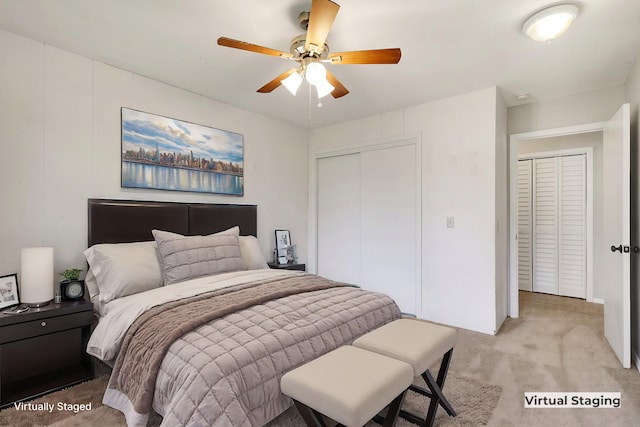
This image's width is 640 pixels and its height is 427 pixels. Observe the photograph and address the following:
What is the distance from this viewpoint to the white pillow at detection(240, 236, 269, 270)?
10.7 ft

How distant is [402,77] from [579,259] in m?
3.81

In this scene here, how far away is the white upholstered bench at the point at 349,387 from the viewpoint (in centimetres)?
125

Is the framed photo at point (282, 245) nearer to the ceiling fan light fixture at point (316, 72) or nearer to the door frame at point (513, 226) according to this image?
the ceiling fan light fixture at point (316, 72)

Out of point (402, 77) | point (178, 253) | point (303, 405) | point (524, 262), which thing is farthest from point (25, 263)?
point (524, 262)

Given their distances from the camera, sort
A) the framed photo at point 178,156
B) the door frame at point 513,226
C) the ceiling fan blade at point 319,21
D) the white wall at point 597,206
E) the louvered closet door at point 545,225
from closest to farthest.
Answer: the ceiling fan blade at point 319,21, the framed photo at point 178,156, the door frame at point 513,226, the white wall at point 597,206, the louvered closet door at point 545,225

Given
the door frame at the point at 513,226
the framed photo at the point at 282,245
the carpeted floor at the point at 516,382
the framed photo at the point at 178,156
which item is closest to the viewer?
the carpeted floor at the point at 516,382

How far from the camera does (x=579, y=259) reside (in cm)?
462

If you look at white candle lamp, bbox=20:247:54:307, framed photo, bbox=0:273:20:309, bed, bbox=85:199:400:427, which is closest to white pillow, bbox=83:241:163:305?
bed, bbox=85:199:400:427

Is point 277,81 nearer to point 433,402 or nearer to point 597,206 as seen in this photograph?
point 433,402

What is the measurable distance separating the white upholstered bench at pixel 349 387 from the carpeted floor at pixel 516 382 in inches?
21.6

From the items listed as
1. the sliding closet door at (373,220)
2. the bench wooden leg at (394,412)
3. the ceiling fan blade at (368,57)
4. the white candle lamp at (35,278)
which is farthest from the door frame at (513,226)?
the white candle lamp at (35,278)

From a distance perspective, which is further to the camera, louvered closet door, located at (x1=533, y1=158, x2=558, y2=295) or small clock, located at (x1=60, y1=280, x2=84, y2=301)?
louvered closet door, located at (x1=533, y1=158, x2=558, y2=295)

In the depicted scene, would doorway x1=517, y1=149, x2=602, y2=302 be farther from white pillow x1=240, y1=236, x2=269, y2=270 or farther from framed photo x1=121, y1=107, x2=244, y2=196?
framed photo x1=121, y1=107, x2=244, y2=196

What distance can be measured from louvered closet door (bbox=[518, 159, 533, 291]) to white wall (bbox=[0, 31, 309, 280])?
483 cm
